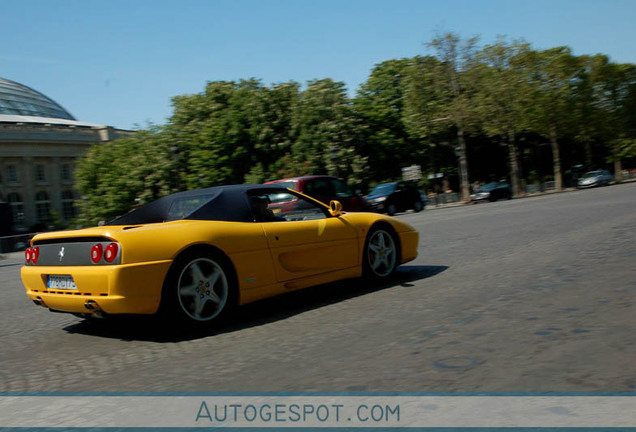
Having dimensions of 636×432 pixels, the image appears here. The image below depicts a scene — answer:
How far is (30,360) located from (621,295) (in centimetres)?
500

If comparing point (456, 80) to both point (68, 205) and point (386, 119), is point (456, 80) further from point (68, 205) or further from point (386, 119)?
point (68, 205)

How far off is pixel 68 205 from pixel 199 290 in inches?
3528

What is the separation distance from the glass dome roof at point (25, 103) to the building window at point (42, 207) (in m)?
13.7

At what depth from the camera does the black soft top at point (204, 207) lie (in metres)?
6.03

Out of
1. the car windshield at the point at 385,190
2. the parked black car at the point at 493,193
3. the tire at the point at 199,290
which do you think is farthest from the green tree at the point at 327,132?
the tire at the point at 199,290

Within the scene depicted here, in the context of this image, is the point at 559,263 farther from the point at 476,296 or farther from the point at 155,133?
the point at 155,133

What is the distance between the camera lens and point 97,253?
5.24 metres

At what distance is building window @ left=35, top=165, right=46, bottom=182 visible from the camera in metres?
83.9

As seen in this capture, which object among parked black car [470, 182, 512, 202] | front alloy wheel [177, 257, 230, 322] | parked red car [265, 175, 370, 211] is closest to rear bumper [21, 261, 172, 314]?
front alloy wheel [177, 257, 230, 322]

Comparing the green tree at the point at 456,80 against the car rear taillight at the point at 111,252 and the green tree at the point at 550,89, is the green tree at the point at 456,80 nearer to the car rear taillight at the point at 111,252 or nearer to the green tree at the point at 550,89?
the green tree at the point at 550,89

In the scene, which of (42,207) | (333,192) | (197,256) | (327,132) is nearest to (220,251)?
(197,256)

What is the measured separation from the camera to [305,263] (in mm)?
6441

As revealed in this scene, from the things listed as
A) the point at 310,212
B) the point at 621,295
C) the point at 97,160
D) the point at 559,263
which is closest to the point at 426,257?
the point at 559,263

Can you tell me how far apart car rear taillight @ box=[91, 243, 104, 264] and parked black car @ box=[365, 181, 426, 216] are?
85.5ft
